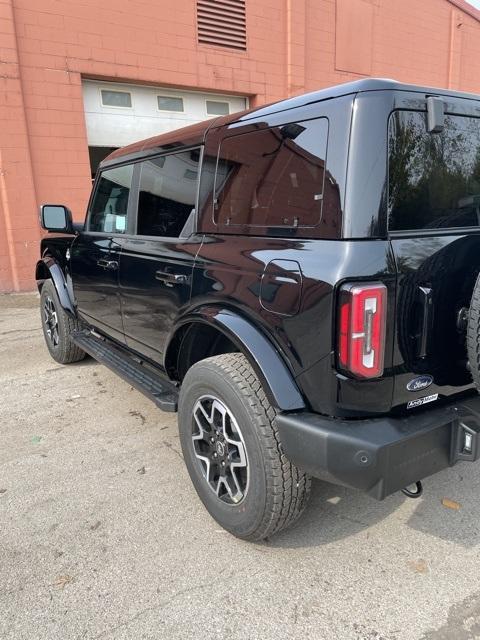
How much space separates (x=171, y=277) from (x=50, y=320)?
2.87 metres

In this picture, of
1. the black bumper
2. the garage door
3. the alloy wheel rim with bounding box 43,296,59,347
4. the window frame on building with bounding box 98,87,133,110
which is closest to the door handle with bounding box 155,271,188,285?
the black bumper

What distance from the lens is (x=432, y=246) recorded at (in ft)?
6.36

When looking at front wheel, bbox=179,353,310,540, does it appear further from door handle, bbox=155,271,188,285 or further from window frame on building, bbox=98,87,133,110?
window frame on building, bbox=98,87,133,110

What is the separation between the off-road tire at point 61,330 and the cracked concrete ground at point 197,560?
1565 millimetres

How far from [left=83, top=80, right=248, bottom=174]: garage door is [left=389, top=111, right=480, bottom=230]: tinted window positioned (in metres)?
8.03

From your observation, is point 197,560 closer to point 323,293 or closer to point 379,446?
point 379,446

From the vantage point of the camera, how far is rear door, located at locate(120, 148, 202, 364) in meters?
2.69

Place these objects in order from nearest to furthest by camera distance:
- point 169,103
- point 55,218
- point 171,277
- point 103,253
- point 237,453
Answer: point 237,453 < point 171,277 < point 103,253 < point 55,218 < point 169,103

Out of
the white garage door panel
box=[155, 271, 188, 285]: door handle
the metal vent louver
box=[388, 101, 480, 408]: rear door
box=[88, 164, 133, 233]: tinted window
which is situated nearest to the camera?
box=[388, 101, 480, 408]: rear door

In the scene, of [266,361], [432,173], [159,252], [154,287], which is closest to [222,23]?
[159,252]

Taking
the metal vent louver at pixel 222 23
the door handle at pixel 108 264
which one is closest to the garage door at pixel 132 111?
the metal vent louver at pixel 222 23

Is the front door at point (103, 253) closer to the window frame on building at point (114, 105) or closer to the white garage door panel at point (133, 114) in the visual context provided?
the white garage door panel at point (133, 114)

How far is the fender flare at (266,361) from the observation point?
6.57 ft

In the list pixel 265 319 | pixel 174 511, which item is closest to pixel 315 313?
pixel 265 319
